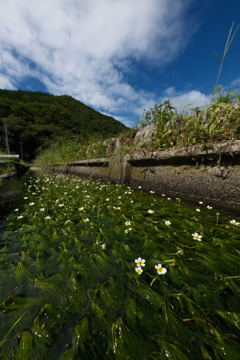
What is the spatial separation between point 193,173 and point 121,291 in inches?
92.7

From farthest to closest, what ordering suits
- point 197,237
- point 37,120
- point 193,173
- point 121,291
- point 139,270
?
point 37,120, point 193,173, point 197,237, point 139,270, point 121,291

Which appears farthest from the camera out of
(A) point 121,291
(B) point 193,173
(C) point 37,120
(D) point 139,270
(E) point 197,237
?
(C) point 37,120

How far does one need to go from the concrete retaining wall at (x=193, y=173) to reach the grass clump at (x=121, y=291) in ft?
2.43

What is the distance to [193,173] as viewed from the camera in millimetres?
2629

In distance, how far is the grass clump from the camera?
2.13 ft

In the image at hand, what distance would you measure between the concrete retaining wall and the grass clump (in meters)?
0.74

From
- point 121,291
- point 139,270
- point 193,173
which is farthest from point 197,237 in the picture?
point 193,173

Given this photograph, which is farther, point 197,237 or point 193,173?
point 193,173

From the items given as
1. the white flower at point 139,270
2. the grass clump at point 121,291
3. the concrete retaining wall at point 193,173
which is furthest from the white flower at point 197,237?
the concrete retaining wall at point 193,173

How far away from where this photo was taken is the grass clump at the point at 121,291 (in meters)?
0.65

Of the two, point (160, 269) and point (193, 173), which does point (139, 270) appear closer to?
point (160, 269)

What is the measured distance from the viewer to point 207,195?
2496 millimetres

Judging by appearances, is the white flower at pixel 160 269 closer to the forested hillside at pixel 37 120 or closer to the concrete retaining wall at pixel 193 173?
the concrete retaining wall at pixel 193 173

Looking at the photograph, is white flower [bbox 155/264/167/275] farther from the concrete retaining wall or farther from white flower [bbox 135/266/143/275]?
the concrete retaining wall
